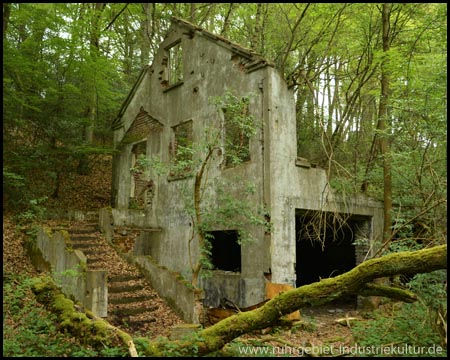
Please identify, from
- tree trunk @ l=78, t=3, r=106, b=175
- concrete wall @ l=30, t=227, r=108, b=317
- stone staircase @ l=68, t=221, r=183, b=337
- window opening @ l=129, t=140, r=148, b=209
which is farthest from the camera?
window opening @ l=129, t=140, r=148, b=209

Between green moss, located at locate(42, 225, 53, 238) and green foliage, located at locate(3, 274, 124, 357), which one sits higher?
green moss, located at locate(42, 225, 53, 238)

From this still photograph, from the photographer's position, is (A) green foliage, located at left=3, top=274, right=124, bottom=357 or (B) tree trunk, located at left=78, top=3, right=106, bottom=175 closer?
(A) green foliage, located at left=3, top=274, right=124, bottom=357

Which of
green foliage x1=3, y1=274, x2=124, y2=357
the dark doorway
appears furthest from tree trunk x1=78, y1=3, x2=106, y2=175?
the dark doorway

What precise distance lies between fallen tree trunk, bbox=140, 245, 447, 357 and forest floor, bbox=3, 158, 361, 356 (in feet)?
2.15

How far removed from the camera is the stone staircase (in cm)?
901

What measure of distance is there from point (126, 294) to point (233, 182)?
411cm

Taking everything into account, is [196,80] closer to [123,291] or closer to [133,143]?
[133,143]

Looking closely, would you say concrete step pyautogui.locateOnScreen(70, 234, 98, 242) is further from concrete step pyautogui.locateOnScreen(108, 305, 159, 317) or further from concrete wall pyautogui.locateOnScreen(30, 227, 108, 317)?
concrete step pyautogui.locateOnScreen(108, 305, 159, 317)

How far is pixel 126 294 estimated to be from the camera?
32.8 ft

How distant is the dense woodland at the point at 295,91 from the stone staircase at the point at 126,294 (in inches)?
81.3

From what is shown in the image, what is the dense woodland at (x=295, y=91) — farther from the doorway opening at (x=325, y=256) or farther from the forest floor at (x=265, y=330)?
the doorway opening at (x=325, y=256)

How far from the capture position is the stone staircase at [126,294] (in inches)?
355

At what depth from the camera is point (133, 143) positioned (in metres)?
15.6

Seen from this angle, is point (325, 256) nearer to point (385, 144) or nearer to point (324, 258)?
point (324, 258)
